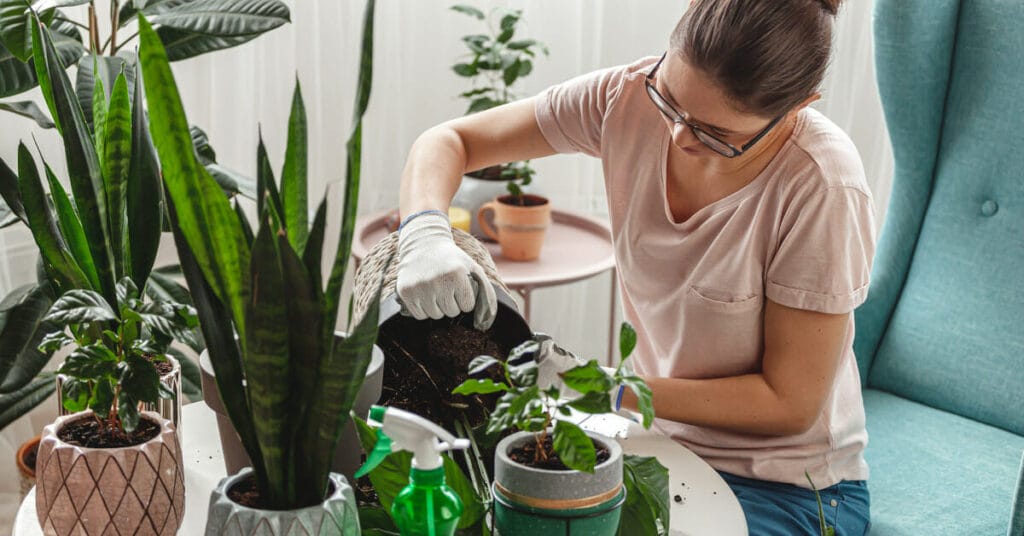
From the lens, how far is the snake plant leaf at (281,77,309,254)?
789 mm

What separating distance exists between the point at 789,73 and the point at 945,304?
32.3 inches

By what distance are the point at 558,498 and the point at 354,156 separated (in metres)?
0.30

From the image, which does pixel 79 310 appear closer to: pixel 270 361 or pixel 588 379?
pixel 270 361

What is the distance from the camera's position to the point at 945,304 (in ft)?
5.72

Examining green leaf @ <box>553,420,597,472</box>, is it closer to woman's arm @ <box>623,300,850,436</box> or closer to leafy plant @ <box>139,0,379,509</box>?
leafy plant @ <box>139,0,379,509</box>

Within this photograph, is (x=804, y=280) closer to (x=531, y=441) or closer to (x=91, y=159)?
(x=531, y=441)

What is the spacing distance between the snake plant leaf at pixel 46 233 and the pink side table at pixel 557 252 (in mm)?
899

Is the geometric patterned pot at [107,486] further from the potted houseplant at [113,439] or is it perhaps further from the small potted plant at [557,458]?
the small potted plant at [557,458]

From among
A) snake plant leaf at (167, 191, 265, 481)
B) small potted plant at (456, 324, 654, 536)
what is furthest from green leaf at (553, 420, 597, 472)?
snake plant leaf at (167, 191, 265, 481)

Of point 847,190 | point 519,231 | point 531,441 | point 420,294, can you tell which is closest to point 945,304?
point 847,190

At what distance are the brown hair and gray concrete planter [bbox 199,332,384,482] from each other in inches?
20.1

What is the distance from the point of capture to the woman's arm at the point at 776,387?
1.25 meters

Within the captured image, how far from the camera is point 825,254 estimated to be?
123 cm

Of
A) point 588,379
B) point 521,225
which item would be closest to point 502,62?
point 521,225
